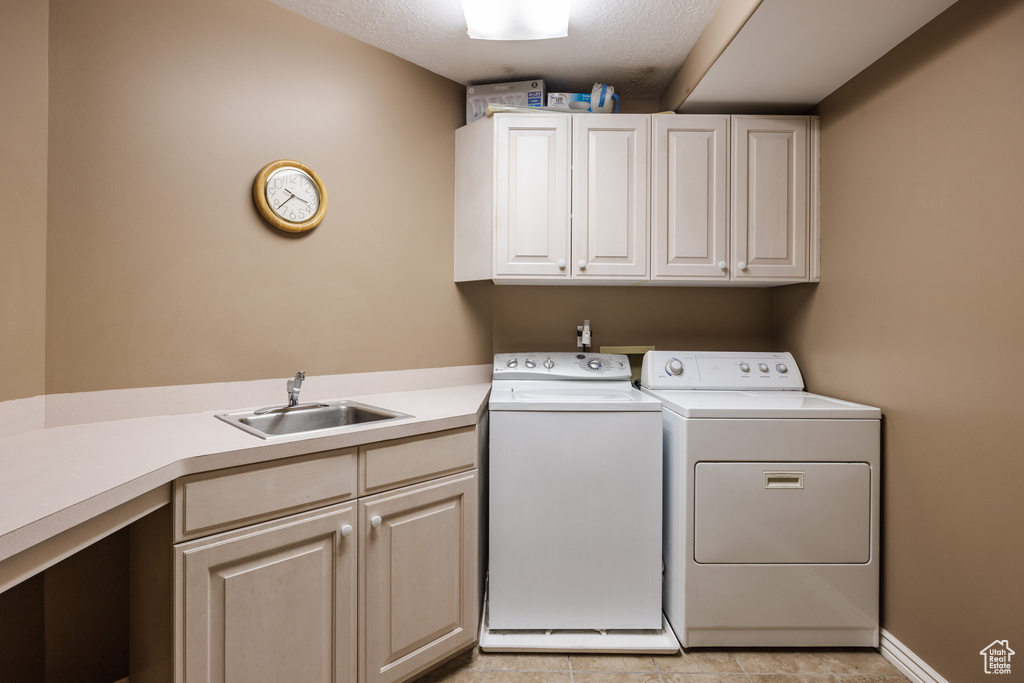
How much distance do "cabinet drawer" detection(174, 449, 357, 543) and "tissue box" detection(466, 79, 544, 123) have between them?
1.73 meters

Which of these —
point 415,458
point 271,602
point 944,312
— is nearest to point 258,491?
point 271,602

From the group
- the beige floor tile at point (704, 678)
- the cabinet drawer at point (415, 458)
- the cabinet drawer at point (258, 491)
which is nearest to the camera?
the cabinet drawer at point (258, 491)

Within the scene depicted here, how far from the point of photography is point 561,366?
2309 mm

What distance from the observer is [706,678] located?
1604 mm

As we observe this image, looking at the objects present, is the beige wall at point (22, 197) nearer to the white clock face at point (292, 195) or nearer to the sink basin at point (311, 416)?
the sink basin at point (311, 416)

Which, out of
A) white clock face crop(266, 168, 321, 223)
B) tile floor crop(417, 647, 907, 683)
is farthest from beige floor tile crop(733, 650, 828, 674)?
white clock face crop(266, 168, 321, 223)

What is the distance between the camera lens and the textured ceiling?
1.77 meters

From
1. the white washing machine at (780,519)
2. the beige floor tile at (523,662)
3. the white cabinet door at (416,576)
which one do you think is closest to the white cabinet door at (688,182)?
the white washing machine at (780,519)

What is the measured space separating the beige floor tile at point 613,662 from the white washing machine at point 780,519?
0.65 ft

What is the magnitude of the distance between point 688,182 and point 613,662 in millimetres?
1933

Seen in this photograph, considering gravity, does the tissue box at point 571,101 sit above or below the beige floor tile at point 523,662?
Answer: above

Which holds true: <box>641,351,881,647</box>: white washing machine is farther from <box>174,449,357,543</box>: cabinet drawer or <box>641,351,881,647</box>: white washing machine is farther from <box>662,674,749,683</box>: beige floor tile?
<box>174,449,357,543</box>: cabinet drawer

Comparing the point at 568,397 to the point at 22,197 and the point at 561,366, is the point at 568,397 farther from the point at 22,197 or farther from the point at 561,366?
the point at 22,197

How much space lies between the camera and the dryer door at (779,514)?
5.60 feet
